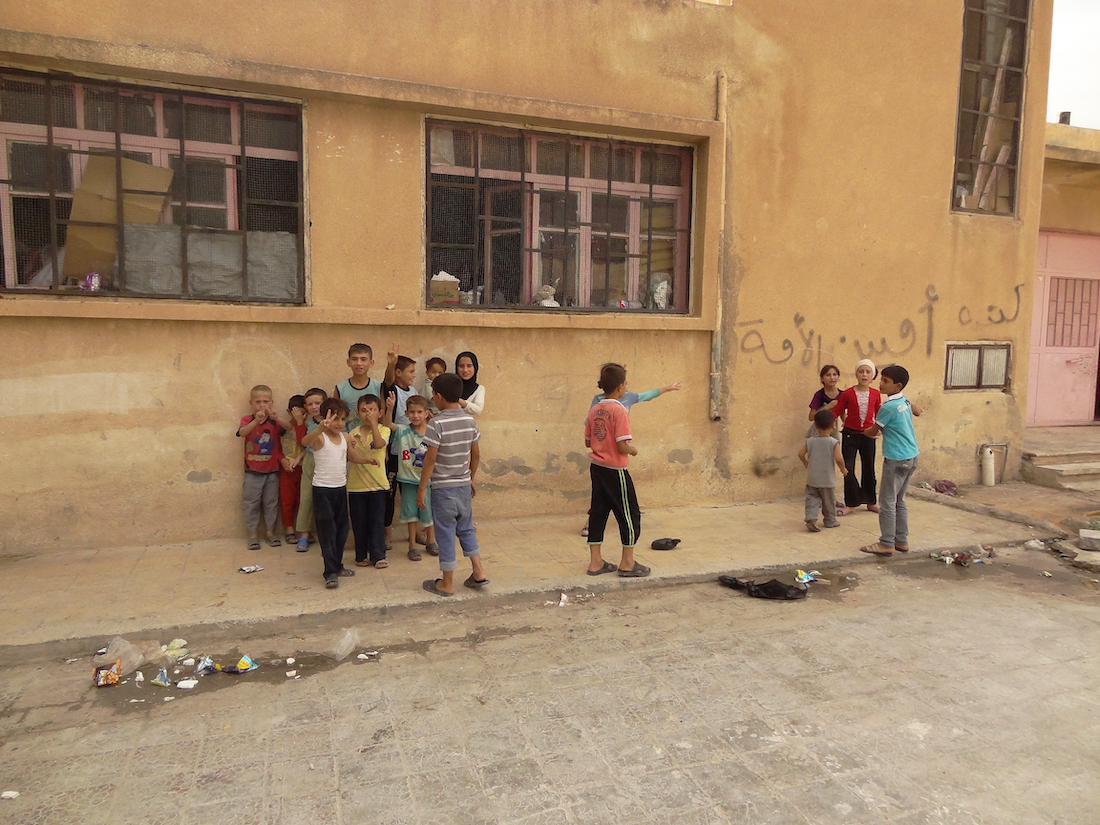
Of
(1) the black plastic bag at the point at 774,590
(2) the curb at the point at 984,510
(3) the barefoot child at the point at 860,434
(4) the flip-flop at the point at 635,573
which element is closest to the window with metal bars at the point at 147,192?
(4) the flip-flop at the point at 635,573

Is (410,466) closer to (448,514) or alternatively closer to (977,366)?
(448,514)

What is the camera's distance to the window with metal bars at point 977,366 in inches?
364

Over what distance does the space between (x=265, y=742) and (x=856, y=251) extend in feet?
25.2

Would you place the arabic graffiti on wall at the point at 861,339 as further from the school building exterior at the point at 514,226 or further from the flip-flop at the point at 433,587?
the flip-flop at the point at 433,587

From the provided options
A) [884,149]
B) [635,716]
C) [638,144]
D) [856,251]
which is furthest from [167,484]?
[884,149]

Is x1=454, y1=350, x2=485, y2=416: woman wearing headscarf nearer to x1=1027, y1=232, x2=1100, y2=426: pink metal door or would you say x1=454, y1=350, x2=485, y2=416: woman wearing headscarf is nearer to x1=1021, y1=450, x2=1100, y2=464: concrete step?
x1=1021, y1=450, x2=1100, y2=464: concrete step

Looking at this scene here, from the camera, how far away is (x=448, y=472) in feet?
16.6

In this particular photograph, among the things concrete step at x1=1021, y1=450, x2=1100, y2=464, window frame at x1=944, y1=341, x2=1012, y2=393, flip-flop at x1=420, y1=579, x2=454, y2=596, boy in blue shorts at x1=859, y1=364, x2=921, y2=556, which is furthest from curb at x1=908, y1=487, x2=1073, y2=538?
flip-flop at x1=420, y1=579, x2=454, y2=596

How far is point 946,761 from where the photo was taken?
3.29 metres

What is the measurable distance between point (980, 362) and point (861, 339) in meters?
1.94

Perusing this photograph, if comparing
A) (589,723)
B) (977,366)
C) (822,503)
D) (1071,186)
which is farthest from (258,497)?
(1071,186)

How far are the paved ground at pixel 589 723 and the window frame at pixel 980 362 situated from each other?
4.60 m

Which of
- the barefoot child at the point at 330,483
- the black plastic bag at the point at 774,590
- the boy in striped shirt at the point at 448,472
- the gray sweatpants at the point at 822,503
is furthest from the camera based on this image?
the gray sweatpants at the point at 822,503

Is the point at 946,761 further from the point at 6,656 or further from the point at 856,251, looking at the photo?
the point at 856,251
